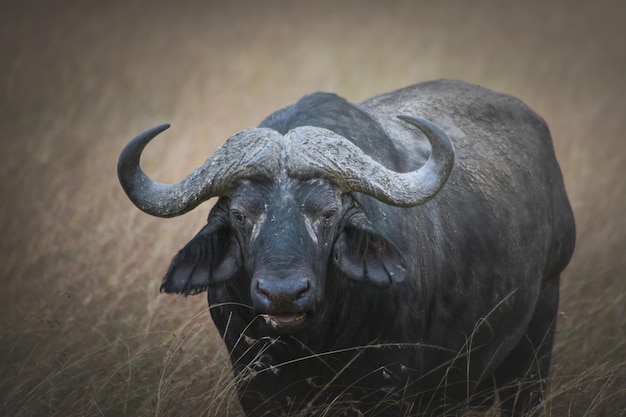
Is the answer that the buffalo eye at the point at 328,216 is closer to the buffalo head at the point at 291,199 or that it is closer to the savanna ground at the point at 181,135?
the buffalo head at the point at 291,199

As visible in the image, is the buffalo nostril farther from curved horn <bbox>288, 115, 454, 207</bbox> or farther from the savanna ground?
the savanna ground

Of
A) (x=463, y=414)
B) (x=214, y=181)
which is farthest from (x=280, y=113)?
(x=463, y=414)

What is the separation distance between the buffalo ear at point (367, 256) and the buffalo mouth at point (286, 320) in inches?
17.9

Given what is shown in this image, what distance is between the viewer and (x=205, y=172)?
4.79 metres

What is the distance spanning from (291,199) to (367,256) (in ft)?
1.61

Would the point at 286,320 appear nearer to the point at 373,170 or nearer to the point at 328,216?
the point at 328,216

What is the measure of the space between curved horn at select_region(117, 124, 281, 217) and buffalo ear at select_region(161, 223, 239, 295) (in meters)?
0.20

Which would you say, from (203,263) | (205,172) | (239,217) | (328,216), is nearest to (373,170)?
(328,216)

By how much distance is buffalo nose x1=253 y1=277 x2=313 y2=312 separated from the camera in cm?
430

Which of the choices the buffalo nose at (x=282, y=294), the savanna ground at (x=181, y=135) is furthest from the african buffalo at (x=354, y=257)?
the savanna ground at (x=181, y=135)

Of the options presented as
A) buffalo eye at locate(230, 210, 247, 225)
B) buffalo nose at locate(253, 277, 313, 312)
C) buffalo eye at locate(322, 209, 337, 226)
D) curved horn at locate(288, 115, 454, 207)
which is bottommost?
buffalo nose at locate(253, 277, 313, 312)

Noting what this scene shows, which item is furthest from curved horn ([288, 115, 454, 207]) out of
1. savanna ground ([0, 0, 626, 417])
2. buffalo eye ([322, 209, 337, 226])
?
savanna ground ([0, 0, 626, 417])

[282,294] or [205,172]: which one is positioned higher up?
[205,172]

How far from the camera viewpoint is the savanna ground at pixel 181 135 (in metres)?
6.01
